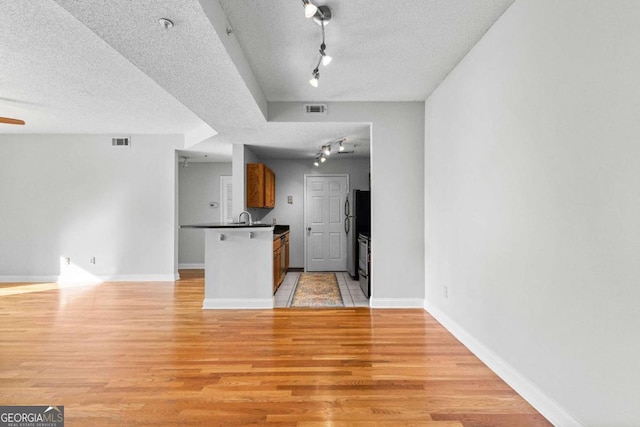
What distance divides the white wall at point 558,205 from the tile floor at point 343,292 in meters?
1.87

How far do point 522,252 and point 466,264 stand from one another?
35.8 inches

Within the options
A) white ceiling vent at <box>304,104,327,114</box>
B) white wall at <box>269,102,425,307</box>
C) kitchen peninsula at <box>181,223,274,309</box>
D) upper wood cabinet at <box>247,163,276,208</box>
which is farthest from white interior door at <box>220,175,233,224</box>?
white wall at <box>269,102,425,307</box>

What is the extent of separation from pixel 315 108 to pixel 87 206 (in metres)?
4.72

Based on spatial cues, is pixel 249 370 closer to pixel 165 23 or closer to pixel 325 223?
pixel 165 23

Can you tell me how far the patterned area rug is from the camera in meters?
4.68

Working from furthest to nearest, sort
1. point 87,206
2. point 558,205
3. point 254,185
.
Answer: point 87,206 < point 254,185 < point 558,205

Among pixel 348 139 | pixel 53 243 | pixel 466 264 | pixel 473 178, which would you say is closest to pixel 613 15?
pixel 473 178

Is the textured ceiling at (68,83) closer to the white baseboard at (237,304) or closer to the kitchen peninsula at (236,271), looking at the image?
the kitchen peninsula at (236,271)

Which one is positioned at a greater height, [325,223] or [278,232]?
[325,223]

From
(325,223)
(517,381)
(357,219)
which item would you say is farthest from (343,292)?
(517,381)

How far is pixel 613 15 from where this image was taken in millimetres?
1562

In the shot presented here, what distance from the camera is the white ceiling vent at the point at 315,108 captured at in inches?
177

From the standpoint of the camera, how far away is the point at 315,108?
450 cm

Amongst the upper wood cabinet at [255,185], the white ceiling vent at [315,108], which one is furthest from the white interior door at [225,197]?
the white ceiling vent at [315,108]
